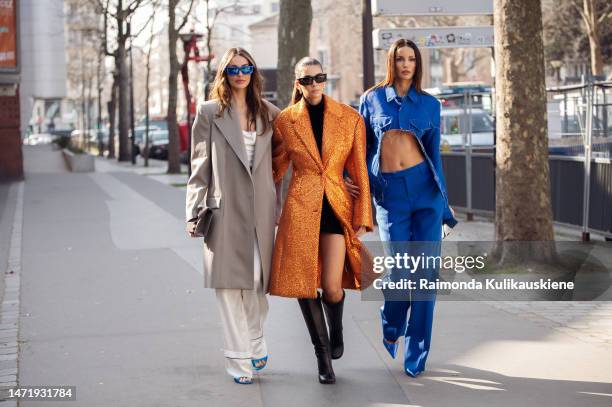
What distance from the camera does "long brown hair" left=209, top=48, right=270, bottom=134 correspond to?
632 centimetres

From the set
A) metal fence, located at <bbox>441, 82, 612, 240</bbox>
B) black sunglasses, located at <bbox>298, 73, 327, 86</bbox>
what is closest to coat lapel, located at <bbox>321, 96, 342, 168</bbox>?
black sunglasses, located at <bbox>298, 73, 327, 86</bbox>

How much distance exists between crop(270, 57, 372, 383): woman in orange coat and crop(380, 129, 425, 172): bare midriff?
184 millimetres

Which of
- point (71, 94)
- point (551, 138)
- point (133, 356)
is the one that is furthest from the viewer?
point (71, 94)

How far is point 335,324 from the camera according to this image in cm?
649

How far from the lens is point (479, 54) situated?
5950 cm

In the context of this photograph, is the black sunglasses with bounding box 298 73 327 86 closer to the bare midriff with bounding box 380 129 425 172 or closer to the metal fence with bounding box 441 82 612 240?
the bare midriff with bounding box 380 129 425 172

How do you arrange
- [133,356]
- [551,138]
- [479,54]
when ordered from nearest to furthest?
[133,356], [551,138], [479,54]

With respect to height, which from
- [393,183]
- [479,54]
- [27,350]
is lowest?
[27,350]

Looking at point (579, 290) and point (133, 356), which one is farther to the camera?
point (579, 290)

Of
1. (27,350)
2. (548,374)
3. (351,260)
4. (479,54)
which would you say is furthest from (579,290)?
(479,54)

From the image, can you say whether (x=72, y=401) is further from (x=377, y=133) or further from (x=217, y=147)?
(x=377, y=133)

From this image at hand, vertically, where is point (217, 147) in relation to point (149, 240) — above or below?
above

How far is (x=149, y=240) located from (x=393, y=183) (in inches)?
345

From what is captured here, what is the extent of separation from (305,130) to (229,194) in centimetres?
54
